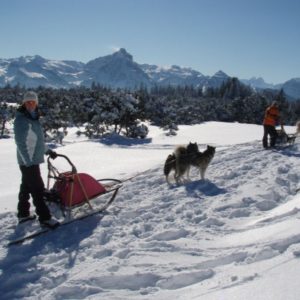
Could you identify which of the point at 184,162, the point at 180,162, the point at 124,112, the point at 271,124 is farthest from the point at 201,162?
the point at 124,112

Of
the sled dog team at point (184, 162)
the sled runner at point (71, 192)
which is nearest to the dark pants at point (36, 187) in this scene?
the sled runner at point (71, 192)

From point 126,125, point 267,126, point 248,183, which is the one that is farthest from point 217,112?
point 248,183

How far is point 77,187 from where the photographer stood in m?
7.29

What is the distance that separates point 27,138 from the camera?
6695 millimetres

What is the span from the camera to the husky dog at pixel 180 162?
392 inches

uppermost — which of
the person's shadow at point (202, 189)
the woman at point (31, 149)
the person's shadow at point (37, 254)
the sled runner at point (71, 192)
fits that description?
the woman at point (31, 149)

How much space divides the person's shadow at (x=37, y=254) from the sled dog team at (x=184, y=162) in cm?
306

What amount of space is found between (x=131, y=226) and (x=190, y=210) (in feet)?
4.08

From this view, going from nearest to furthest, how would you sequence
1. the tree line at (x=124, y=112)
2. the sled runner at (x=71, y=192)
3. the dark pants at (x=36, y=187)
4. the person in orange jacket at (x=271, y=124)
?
the dark pants at (x=36, y=187)
the sled runner at (x=71, y=192)
the person in orange jacket at (x=271, y=124)
the tree line at (x=124, y=112)

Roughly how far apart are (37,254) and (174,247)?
2.02 m

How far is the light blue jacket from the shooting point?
6.64 m

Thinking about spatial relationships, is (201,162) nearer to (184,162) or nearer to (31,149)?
(184,162)

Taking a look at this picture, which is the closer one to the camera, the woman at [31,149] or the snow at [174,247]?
the snow at [174,247]

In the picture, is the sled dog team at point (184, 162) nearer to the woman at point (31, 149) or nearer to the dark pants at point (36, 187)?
the woman at point (31, 149)
